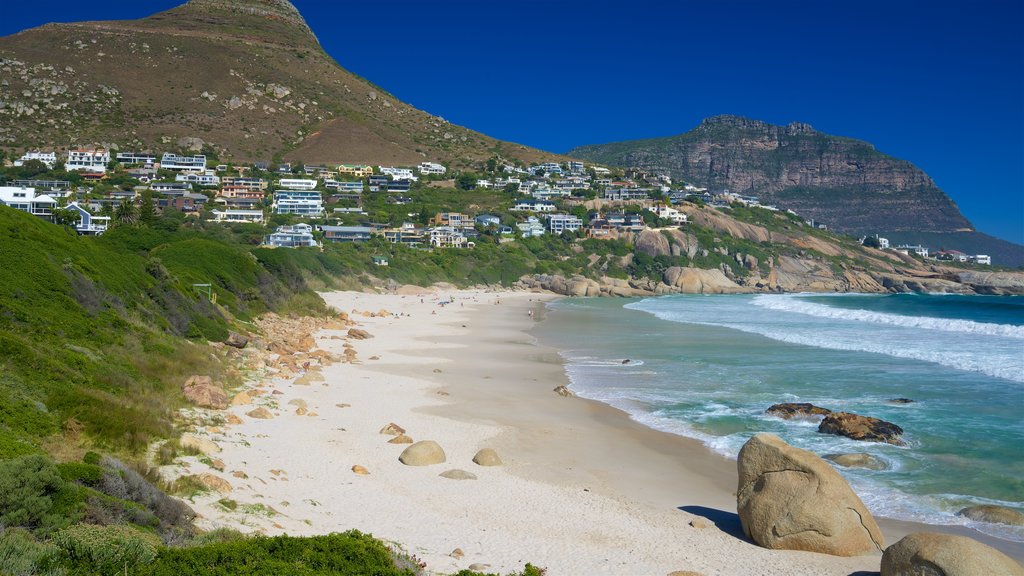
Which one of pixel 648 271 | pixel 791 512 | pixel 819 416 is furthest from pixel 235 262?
pixel 648 271

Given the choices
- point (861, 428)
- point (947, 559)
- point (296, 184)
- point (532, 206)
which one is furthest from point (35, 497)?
point (532, 206)

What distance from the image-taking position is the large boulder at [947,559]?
21.5ft

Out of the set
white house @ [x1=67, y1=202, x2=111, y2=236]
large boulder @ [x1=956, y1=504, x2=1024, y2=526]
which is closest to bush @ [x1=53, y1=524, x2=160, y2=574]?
large boulder @ [x1=956, y1=504, x2=1024, y2=526]

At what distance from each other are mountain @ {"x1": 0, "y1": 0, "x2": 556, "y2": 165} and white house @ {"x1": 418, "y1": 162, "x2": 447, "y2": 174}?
416 cm

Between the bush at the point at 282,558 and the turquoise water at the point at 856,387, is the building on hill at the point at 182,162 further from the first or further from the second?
the bush at the point at 282,558

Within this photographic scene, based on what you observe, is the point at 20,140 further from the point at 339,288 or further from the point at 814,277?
the point at 814,277

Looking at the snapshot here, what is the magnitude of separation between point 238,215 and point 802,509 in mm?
80068

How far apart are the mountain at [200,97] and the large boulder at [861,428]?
4324 inches

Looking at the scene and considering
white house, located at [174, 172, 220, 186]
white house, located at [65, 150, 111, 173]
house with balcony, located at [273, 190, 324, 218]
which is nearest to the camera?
house with balcony, located at [273, 190, 324, 218]

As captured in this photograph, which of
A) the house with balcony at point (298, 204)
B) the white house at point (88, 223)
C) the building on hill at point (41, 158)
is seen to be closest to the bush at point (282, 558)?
the white house at point (88, 223)

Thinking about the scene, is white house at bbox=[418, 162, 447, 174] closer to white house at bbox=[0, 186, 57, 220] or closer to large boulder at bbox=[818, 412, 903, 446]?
white house at bbox=[0, 186, 57, 220]

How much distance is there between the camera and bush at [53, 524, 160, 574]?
5367mm

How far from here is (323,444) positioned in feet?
39.4

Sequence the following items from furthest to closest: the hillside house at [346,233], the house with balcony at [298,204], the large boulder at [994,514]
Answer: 1. the house with balcony at [298,204]
2. the hillside house at [346,233]
3. the large boulder at [994,514]
